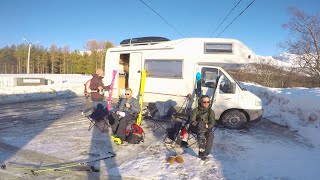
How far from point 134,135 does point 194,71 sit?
3861mm

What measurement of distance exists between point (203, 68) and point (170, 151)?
4177 millimetres

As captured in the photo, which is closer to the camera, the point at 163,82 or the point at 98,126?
the point at 98,126

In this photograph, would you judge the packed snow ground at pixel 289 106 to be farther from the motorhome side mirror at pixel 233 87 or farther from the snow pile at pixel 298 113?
the motorhome side mirror at pixel 233 87

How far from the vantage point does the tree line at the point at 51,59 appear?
3356 inches

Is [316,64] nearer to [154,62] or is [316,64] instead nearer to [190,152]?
[154,62]

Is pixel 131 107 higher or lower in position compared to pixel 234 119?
higher

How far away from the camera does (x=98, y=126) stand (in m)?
8.70

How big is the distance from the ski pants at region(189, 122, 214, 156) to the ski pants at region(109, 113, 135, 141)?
169 cm

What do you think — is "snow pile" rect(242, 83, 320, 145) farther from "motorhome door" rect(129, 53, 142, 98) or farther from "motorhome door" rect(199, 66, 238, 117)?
"motorhome door" rect(129, 53, 142, 98)

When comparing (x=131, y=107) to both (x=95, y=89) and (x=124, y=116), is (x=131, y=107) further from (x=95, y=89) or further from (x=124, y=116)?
(x=95, y=89)

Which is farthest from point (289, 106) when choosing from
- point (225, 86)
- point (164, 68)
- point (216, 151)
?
point (216, 151)

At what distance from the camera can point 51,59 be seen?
89.2 m

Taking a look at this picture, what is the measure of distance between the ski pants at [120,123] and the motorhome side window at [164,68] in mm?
3293

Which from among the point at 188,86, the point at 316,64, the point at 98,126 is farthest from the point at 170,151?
the point at 316,64
